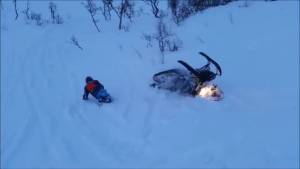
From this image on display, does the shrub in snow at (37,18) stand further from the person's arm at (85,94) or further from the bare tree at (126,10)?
the person's arm at (85,94)

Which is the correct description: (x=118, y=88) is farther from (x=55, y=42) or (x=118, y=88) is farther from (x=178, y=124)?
(x=55, y=42)

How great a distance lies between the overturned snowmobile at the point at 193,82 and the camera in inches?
303

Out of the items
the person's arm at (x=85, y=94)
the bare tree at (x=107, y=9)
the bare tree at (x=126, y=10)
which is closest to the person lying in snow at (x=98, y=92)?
the person's arm at (x=85, y=94)

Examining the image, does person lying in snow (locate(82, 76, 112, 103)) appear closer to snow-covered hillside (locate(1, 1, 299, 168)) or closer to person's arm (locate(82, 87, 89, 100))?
person's arm (locate(82, 87, 89, 100))

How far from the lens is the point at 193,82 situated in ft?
25.8

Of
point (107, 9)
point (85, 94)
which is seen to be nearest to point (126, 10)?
point (107, 9)

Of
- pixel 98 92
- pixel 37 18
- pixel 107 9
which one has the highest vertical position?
pixel 107 9

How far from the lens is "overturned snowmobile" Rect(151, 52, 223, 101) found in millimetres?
7691

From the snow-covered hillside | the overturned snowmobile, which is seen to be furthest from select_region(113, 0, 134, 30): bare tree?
the overturned snowmobile

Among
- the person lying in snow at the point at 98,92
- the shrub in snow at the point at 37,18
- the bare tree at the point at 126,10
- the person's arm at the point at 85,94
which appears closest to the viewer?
the person lying in snow at the point at 98,92

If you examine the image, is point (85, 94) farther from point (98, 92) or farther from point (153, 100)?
point (153, 100)

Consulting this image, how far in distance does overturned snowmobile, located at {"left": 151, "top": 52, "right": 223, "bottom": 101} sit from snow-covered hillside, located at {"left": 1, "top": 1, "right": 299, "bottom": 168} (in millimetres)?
160

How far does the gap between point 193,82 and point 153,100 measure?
2.50ft

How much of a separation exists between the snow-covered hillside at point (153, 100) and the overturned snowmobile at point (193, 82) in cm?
16
